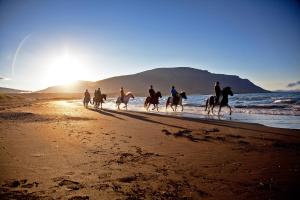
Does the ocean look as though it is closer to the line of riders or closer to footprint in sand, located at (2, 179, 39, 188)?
the line of riders

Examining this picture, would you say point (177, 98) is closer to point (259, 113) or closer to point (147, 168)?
point (259, 113)

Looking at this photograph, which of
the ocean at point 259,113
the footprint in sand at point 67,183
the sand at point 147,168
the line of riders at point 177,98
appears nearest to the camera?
the sand at point 147,168

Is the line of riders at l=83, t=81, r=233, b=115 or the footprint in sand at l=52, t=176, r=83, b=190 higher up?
the line of riders at l=83, t=81, r=233, b=115

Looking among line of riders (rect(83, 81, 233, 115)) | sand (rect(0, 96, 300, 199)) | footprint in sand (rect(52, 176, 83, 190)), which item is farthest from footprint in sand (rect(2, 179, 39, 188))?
line of riders (rect(83, 81, 233, 115))

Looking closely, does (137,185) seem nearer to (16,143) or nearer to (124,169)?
(124,169)

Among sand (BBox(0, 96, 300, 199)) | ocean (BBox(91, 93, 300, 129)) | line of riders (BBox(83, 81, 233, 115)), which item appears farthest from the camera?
line of riders (BBox(83, 81, 233, 115))

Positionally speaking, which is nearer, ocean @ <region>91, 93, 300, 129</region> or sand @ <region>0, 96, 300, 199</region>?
sand @ <region>0, 96, 300, 199</region>

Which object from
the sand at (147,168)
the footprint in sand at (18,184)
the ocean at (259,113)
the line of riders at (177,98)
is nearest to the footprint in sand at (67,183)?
the sand at (147,168)

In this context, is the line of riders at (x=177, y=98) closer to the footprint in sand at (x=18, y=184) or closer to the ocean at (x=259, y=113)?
the ocean at (x=259, y=113)

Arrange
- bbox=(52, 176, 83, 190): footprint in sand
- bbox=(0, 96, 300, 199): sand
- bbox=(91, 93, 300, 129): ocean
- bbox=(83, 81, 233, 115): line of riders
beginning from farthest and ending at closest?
1. bbox=(83, 81, 233, 115): line of riders
2. bbox=(91, 93, 300, 129): ocean
3. bbox=(52, 176, 83, 190): footprint in sand
4. bbox=(0, 96, 300, 199): sand

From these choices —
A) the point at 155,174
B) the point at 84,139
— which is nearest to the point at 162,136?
the point at 84,139

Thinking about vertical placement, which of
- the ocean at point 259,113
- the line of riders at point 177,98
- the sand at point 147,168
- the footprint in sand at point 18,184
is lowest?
the footprint in sand at point 18,184

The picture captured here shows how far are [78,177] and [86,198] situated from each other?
38.3 inches

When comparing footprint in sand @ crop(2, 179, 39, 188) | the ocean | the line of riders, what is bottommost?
footprint in sand @ crop(2, 179, 39, 188)
